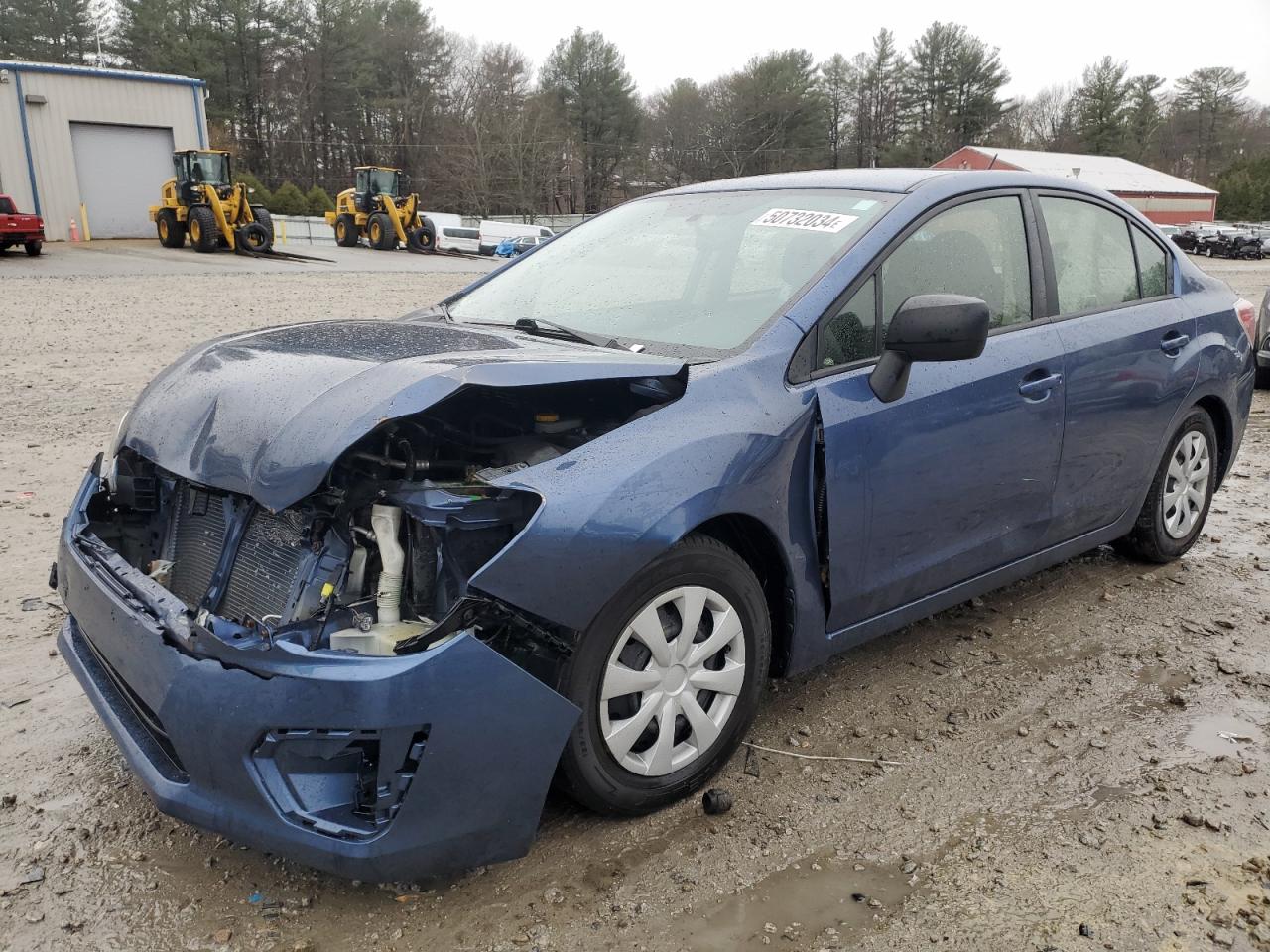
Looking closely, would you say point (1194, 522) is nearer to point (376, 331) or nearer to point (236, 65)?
point (376, 331)

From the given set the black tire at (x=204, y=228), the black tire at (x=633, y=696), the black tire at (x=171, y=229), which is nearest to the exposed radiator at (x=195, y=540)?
the black tire at (x=633, y=696)

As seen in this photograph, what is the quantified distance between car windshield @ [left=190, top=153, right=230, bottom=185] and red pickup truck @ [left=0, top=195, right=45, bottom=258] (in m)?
4.22

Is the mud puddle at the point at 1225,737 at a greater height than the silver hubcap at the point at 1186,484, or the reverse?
the silver hubcap at the point at 1186,484

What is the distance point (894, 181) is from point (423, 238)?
96.7 ft

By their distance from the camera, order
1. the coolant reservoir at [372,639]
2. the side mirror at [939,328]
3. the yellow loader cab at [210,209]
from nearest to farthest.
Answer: the coolant reservoir at [372,639]
the side mirror at [939,328]
the yellow loader cab at [210,209]

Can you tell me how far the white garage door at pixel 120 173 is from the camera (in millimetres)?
32281

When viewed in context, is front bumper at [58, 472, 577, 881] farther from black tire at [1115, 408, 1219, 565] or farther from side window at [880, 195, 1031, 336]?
black tire at [1115, 408, 1219, 565]

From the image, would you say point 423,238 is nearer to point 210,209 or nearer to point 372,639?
point 210,209

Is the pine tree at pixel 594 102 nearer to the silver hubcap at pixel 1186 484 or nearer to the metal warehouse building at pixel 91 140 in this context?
the metal warehouse building at pixel 91 140

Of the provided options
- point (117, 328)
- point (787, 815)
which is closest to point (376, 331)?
point (787, 815)

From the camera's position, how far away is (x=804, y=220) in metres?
3.35

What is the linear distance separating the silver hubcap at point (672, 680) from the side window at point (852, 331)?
2.67 feet

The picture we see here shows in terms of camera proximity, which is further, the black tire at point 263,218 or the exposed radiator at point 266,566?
the black tire at point 263,218

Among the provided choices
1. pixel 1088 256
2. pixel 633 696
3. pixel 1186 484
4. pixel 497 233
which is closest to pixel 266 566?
pixel 633 696
